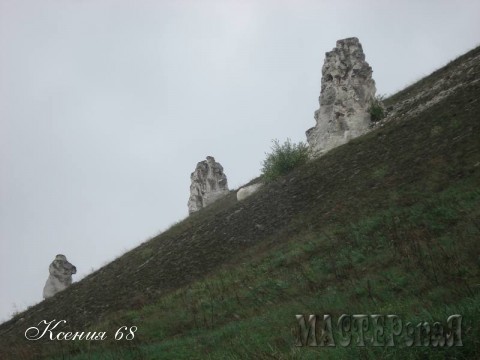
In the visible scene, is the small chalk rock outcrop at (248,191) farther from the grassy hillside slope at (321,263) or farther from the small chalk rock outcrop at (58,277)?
the small chalk rock outcrop at (58,277)

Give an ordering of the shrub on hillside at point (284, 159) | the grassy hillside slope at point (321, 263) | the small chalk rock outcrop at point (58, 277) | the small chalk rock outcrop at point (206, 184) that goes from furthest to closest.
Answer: the small chalk rock outcrop at point (206, 184) < the small chalk rock outcrop at point (58, 277) < the shrub on hillside at point (284, 159) < the grassy hillside slope at point (321, 263)

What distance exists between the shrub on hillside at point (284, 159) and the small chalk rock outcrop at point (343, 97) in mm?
1534

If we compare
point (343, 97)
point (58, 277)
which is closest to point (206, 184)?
point (58, 277)

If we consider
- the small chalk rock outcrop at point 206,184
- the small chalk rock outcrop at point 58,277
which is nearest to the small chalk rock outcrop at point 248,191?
the small chalk rock outcrop at point 206,184

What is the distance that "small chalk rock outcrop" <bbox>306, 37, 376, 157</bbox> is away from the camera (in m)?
38.6

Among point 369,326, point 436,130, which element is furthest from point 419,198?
point 369,326

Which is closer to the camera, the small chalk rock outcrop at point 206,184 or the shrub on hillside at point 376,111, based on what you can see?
the shrub on hillside at point 376,111

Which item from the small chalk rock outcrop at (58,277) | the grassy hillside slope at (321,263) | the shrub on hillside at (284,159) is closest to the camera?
the grassy hillside slope at (321,263)

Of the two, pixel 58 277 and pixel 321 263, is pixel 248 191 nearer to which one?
pixel 321 263

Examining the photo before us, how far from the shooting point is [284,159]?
38.0 metres

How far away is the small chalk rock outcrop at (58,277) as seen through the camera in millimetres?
52906

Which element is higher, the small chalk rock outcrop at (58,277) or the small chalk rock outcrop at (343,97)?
the small chalk rock outcrop at (343,97)

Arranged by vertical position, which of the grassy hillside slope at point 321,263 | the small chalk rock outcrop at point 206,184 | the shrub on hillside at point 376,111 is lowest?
the grassy hillside slope at point 321,263

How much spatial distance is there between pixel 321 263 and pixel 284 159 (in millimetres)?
22393
